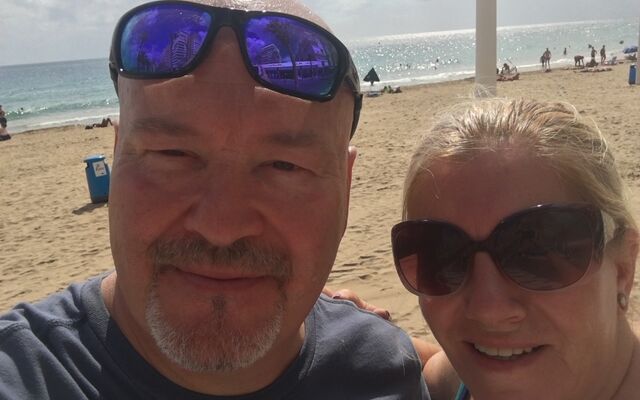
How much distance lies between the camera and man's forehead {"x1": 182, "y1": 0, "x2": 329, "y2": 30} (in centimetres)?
150

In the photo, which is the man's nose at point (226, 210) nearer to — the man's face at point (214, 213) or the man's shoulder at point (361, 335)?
the man's face at point (214, 213)

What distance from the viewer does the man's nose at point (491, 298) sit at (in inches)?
56.1

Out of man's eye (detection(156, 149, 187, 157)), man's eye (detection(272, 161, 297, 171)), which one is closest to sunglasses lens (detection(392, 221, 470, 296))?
man's eye (detection(272, 161, 297, 171))

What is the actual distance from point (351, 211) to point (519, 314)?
19.3 feet

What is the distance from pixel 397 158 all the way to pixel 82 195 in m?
5.89

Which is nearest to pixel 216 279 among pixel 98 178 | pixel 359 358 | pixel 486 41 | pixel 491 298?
pixel 359 358

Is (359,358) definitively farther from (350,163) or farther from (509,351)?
(350,163)

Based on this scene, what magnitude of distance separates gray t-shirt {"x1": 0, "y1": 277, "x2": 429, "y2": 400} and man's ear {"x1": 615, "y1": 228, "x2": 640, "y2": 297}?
69 cm

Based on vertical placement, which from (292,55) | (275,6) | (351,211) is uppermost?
(275,6)

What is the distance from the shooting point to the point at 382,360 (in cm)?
176

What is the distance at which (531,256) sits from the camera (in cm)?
148

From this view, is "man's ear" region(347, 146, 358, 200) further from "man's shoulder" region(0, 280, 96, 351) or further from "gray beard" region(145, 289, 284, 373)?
"man's shoulder" region(0, 280, 96, 351)

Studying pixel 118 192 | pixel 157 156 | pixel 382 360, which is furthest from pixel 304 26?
pixel 382 360

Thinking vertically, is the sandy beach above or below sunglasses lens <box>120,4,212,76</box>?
below
